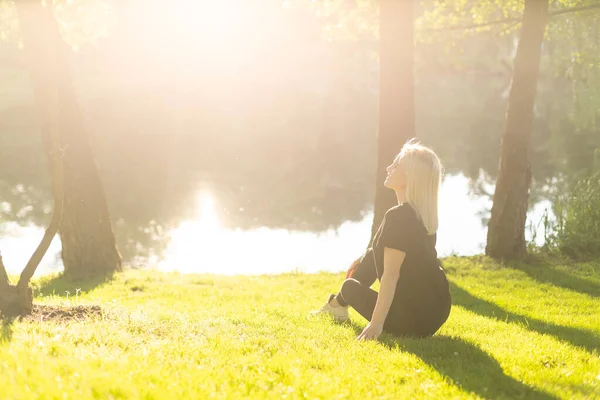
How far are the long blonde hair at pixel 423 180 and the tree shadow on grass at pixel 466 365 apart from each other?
103 cm

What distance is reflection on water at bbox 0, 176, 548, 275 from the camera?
16094mm

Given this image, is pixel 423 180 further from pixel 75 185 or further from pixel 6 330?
pixel 75 185

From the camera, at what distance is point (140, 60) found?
7131cm

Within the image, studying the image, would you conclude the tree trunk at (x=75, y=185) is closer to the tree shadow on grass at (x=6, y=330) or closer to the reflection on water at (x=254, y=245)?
the reflection on water at (x=254, y=245)

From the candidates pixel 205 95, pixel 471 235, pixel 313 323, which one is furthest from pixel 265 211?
pixel 205 95

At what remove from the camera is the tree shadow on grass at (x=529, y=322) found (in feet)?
23.0

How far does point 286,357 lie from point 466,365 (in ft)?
4.74

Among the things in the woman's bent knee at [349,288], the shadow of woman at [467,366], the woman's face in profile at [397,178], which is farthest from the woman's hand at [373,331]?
the woman's face in profile at [397,178]

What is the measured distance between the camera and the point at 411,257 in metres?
5.98

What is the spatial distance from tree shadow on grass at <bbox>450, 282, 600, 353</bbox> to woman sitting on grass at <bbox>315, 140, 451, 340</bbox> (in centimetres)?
171

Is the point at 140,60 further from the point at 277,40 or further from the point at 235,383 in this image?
the point at 235,383

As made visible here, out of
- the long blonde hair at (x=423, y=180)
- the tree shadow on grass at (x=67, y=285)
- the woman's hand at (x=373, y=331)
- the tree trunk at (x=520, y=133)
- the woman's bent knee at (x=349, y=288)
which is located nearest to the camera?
the long blonde hair at (x=423, y=180)

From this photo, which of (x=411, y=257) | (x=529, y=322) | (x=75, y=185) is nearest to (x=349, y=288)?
(x=411, y=257)

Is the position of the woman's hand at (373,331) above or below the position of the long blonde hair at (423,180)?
below
